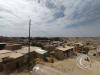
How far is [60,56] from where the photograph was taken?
27.5 meters

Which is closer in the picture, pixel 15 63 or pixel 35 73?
pixel 35 73

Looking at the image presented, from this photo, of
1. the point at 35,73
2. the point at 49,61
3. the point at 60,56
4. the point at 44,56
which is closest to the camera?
the point at 35,73

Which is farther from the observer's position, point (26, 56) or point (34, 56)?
point (34, 56)

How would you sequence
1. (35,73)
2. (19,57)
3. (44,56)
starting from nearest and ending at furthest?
(35,73) < (19,57) < (44,56)

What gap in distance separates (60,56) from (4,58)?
13.7 meters

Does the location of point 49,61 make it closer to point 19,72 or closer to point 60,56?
point 60,56

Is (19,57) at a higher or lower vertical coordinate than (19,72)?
higher

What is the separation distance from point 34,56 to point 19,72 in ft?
26.7

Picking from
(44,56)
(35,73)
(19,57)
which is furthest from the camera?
(44,56)

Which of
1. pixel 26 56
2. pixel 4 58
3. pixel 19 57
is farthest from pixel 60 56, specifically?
pixel 4 58

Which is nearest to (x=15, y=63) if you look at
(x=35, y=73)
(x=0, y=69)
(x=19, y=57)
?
(x=19, y=57)

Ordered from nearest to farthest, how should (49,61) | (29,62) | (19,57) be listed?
1. (19,57)
2. (29,62)
3. (49,61)

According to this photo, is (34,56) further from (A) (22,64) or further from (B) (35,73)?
(B) (35,73)

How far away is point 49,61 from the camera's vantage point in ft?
75.9
